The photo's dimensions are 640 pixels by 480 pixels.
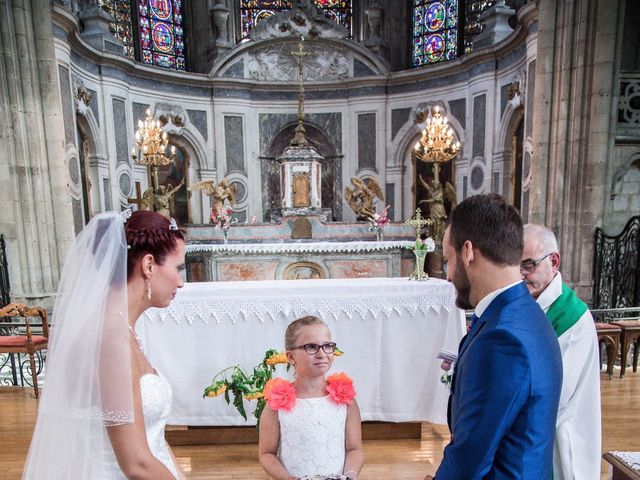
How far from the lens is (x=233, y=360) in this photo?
3629 millimetres

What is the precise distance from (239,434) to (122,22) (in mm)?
13442

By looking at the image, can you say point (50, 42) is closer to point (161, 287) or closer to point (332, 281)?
point (332, 281)

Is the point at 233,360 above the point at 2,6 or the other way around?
the other way around

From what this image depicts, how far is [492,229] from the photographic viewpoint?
1272 millimetres

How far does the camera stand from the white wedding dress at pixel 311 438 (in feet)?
6.70

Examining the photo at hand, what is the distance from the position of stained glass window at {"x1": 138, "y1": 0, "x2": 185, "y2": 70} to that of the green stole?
47.1 ft

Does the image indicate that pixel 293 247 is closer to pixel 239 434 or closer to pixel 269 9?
pixel 239 434

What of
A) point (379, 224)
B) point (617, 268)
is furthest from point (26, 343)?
point (617, 268)

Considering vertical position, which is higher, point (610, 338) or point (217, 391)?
point (217, 391)

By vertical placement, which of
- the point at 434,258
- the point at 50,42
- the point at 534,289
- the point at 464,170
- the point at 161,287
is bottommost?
the point at 434,258

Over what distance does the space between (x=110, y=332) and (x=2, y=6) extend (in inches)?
295

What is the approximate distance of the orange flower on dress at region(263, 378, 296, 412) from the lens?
79.9 inches

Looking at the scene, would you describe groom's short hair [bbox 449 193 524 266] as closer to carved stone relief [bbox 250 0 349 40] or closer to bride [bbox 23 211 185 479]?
bride [bbox 23 211 185 479]

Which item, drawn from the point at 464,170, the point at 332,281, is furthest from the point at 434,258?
the point at 332,281
